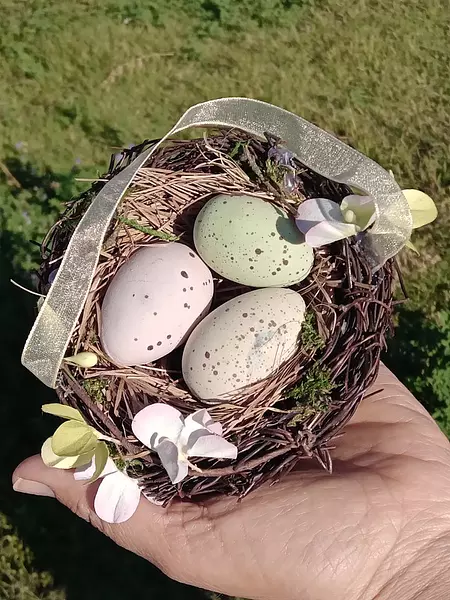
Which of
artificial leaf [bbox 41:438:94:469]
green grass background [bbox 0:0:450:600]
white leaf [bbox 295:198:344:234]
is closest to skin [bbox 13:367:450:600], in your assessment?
artificial leaf [bbox 41:438:94:469]

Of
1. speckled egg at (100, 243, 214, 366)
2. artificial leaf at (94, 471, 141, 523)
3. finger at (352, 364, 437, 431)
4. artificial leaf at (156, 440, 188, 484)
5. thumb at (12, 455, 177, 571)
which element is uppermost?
speckled egg at (100, 243, 214, 366)

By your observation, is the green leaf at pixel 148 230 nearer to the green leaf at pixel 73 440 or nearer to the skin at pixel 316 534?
the green leaf at pixel 73 440

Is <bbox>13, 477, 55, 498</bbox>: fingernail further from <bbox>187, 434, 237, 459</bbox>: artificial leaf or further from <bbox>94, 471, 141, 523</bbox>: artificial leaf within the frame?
<bbox>187, 434, 237, 459</bbox>: artificial leaf

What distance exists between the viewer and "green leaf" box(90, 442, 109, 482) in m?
1.14

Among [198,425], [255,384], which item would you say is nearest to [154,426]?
[198,425]

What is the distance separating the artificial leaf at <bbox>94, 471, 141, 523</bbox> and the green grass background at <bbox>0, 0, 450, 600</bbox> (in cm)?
81

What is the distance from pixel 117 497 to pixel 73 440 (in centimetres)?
16

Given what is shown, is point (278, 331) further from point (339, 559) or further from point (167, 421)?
point (339, 559)

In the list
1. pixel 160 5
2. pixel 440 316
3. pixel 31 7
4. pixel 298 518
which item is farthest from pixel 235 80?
pixel 298 518

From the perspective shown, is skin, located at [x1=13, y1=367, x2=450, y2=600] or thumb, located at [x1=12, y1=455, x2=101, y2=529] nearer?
skin, located at [x1=13, y1=367, x2=450, y2=600]

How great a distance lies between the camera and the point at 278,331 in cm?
125

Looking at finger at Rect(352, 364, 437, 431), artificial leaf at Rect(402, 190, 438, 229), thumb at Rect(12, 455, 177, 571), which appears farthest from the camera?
finger at Rect(352, 364, 437, 431)

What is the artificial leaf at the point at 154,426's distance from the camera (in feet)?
3.90

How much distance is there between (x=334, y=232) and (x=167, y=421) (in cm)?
44
